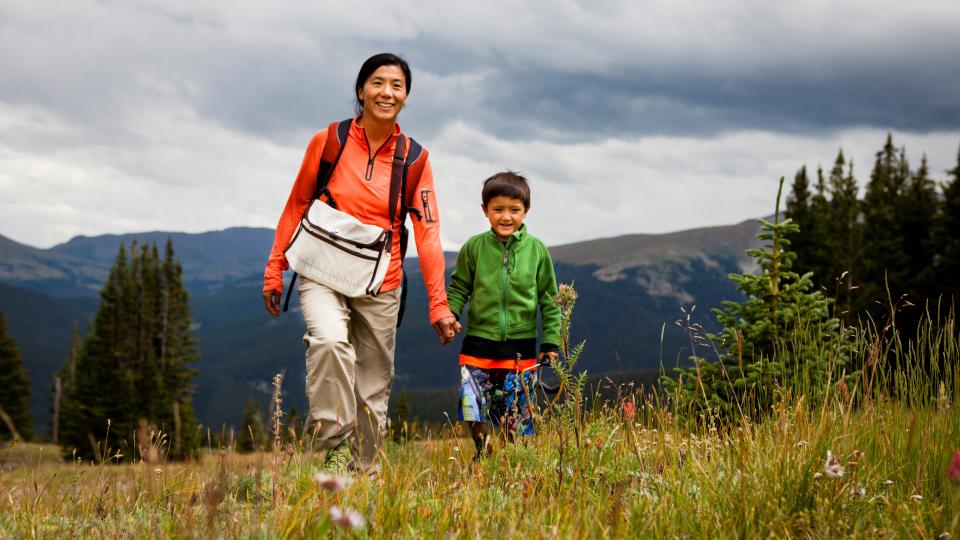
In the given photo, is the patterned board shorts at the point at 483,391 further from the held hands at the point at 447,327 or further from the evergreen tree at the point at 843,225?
the evergreen tree at the point at 843,225

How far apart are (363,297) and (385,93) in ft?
4.58

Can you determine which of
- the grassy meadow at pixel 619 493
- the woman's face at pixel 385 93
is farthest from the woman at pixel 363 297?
the grassy meadow at pixel 619 493

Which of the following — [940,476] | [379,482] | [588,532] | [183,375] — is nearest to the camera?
[588,532]

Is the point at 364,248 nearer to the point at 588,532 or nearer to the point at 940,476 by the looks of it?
the point at 588,532

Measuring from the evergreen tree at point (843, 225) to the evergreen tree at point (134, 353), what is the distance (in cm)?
4175

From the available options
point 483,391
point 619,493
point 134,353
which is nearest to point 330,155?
point 483,391

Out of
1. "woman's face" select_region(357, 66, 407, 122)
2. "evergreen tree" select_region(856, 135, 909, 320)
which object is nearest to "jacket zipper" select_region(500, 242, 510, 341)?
"woman's face" select_region(357, 66, 407, 122)

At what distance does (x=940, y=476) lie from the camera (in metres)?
3.22

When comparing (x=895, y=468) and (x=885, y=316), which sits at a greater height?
(x=885, y=316)

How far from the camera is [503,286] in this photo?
579 centimetres

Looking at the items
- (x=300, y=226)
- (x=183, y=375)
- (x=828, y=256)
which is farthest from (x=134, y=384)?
(x=300, y=226)

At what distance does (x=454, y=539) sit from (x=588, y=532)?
44cm

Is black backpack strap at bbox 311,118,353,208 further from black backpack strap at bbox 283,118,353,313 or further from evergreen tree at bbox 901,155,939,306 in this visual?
evergreen tree at bbox 901,155,939,306

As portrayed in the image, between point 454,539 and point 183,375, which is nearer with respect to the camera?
point 454,539
